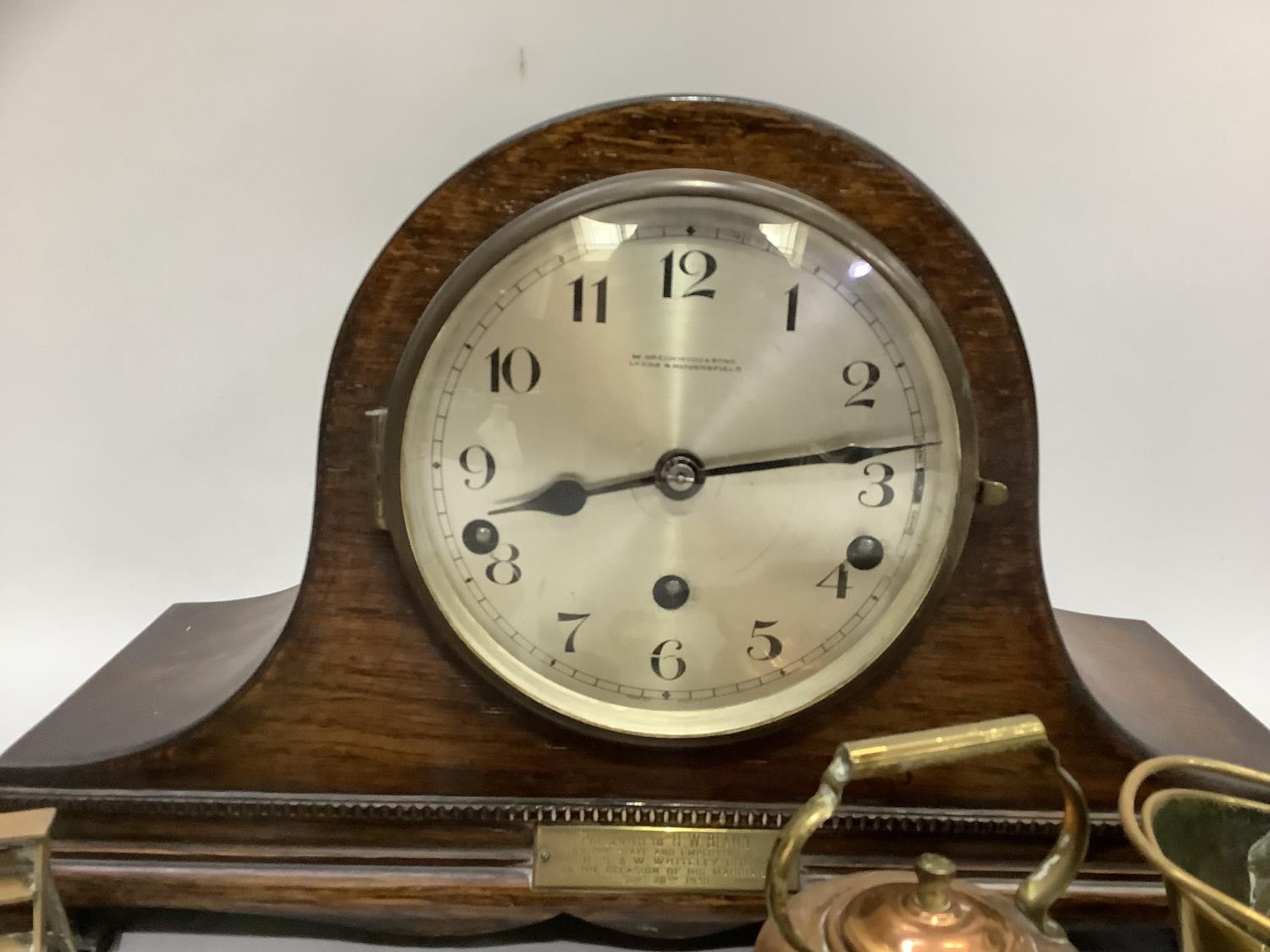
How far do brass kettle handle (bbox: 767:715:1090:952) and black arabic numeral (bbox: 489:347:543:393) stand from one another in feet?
1.12

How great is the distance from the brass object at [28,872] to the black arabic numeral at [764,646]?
512mm

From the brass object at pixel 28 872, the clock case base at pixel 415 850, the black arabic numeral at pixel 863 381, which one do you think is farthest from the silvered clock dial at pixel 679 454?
the brass object at pixel 28 872

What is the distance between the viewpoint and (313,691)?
84cm

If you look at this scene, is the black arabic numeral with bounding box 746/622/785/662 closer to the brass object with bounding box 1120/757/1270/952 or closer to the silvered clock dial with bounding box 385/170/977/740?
the silvered clock dial with bounding box 385/170/977/740

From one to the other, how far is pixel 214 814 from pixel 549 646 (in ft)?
0.97

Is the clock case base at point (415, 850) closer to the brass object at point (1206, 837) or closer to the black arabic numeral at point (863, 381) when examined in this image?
the brass object at point (1206, 837)

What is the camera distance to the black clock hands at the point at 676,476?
31.7 inches

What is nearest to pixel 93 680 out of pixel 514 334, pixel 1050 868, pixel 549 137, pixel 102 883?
pixel 102 883

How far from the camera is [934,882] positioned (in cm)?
63

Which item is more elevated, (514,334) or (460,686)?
(514,334)

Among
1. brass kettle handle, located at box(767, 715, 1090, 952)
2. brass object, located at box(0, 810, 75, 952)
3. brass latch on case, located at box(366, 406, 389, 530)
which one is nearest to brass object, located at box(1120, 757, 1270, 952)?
brass kettle handle, located at box(767, 715, 1090, 952)

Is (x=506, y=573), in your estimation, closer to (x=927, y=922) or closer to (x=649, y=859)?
(x=649, y=859)

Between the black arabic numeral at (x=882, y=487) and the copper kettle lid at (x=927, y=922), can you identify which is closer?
the copper kettle lid at (x=927, y=922)

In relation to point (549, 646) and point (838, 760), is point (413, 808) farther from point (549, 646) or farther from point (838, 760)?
Answer: point (838, 760)
